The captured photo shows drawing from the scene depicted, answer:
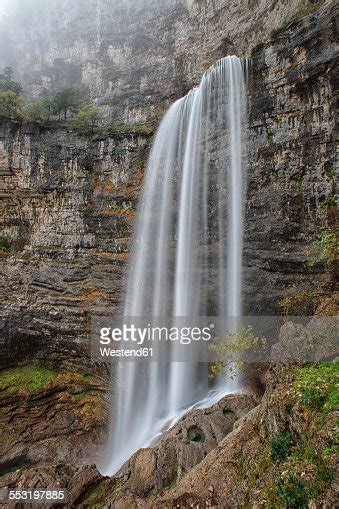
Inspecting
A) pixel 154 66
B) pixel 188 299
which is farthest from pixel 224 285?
pixel 154 66

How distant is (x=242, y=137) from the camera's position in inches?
450

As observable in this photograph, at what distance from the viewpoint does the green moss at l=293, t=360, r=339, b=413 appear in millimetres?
3812

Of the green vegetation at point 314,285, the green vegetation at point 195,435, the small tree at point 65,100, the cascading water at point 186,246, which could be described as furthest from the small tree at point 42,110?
the green vegetation at point 195,435

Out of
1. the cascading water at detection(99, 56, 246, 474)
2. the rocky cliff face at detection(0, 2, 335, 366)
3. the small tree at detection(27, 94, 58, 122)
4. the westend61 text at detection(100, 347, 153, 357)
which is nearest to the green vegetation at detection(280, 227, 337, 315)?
the rocky cliff face at detection(0, 2, 335, 366)

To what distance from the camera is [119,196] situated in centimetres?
1481

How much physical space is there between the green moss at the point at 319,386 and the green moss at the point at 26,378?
10.7m

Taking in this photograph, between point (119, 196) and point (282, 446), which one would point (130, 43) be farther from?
point (282, 446)

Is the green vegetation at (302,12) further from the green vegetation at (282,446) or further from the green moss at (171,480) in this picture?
the green moss at (171,480)

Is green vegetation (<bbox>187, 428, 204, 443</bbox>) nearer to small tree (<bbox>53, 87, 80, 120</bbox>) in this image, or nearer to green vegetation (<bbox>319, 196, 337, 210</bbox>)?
green vegetation (<bbox>319, 196, 337, 210</bbox>)

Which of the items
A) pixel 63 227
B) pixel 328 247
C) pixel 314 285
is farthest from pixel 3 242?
pixel 328 247

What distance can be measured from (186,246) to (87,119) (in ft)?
32.9

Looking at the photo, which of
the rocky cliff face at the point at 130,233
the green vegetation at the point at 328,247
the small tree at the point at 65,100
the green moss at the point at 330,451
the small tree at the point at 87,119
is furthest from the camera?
the small tree at the point at 65,100

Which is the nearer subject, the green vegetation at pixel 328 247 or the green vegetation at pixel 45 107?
the green vegetation at pixel 328 247

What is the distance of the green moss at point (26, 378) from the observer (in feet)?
39.3
